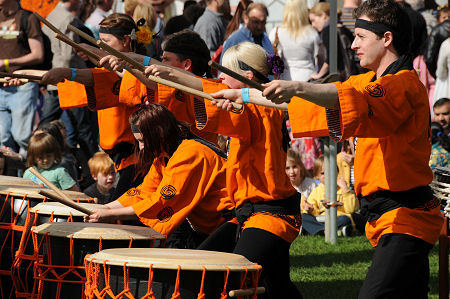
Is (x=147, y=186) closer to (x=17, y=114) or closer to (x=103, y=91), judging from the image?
(x=103, y=91)

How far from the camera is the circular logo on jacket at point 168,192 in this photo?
179 inches

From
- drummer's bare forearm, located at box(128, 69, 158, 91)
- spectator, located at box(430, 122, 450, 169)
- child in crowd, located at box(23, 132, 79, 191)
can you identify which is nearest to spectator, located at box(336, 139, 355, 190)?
spectator, located at box(430, 122, 450, 169)

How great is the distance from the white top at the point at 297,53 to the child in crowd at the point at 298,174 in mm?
1411

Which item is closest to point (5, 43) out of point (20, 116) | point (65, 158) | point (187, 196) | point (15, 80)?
point (20, 116)

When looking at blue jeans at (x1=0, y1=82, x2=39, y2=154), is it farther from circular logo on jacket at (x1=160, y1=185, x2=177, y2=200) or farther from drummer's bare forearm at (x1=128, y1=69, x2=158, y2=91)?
circular logo on jacket at (x1=160, y1=185, x2=177, y2=200)

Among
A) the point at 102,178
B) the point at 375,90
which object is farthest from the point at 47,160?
the point at 375,90

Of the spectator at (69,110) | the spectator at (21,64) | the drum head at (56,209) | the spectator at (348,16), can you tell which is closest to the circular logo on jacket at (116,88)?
the drum head at (56,209)

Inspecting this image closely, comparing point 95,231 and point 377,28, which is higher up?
point 377,28

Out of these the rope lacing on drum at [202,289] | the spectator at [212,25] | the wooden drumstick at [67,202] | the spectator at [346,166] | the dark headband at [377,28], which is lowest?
the spectator at [346,166]

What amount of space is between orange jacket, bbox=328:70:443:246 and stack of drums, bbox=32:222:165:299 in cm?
109

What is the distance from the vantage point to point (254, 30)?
891cm

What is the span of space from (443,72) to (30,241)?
22.1 feet

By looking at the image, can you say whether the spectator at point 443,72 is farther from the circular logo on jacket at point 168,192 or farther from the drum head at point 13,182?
the circular logo on jacket at point 168,192

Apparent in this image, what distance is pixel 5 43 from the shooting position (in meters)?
8.71
